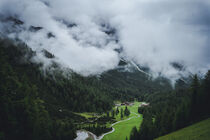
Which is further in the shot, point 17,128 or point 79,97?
point 79,97

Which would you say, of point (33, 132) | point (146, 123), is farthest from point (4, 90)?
point (146, 123)

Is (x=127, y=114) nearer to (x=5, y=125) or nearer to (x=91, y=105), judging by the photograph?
(x=91, y=105)

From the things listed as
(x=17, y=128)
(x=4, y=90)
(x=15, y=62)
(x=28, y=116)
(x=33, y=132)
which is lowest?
(x=33, y=132)

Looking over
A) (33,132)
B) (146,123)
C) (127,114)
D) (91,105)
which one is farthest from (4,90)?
(91,105)

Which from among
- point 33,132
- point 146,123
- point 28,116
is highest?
point 28,116

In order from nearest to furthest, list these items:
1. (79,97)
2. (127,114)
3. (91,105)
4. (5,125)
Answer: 1. (5,125)
2. (127,114)
3. (91,105)
4. (79,97)

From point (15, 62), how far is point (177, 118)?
224 m

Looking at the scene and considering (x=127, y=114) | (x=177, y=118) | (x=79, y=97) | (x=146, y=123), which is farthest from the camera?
(x=79, y=97)

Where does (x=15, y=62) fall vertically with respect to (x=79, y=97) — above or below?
above

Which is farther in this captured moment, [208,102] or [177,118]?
[177,118]

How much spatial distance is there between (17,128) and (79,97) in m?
173

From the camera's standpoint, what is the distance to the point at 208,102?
156ft

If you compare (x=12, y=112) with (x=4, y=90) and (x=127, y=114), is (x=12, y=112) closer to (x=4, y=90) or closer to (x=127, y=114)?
(x=4, y=90)

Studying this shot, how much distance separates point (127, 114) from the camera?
468 ft
